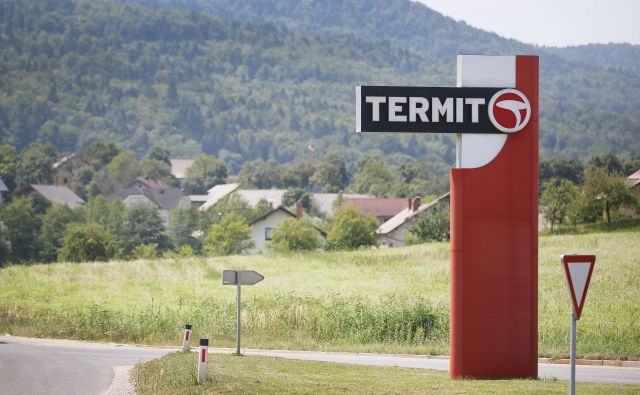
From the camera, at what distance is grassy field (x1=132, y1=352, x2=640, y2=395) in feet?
65.0

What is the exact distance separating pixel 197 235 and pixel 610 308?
469 feet

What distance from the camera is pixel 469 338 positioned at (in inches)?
869

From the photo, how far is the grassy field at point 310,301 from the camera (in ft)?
119

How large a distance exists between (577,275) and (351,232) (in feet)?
355

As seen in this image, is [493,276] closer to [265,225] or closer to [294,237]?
[294,237]

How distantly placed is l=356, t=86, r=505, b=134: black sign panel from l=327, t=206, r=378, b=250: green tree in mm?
98437

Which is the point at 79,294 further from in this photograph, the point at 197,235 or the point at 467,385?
the point at 197,235

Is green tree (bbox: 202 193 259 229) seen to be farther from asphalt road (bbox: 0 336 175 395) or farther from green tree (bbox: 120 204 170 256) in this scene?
asphalt road (bbox: 0 336 175 395)

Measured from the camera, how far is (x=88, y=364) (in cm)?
2830

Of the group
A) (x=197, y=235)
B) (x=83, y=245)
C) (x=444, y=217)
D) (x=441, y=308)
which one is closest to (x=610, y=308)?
(x=441, y=308)

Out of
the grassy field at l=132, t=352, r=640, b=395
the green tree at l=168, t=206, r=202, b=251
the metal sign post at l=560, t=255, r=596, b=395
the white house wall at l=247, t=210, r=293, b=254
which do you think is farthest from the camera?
the green tree at l=168, t=206, r=202, b=251

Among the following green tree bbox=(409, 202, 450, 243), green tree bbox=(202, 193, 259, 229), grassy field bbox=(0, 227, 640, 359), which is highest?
green tree bbox=(202, 193, 259, 229)

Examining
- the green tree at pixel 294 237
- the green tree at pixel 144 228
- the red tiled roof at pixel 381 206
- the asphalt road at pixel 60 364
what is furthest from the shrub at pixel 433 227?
the red tiled roof at pixel 381 206

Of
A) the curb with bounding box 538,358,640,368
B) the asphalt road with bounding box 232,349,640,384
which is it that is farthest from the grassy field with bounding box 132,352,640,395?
the curb with bounding box 538,358,640,368
